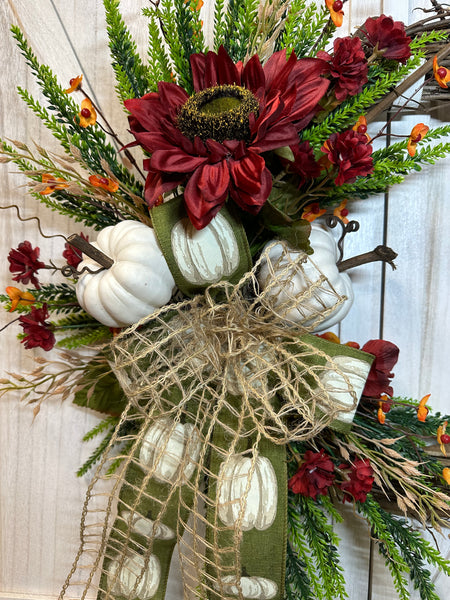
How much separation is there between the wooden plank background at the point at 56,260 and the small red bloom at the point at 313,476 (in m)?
0.17

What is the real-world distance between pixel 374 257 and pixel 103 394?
0.41m

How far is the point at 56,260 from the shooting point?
0.78 metres

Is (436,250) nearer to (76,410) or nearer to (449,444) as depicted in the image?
(449,444)

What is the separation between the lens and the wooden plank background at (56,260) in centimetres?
69

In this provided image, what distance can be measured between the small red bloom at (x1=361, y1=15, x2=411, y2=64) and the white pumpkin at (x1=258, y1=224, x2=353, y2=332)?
0.71ft

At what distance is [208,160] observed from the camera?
51 centimetres

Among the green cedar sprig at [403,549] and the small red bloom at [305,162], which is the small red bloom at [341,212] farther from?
the green cedar sprig at [403,549]

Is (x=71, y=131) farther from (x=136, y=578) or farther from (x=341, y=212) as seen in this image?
(x=136, y=578)

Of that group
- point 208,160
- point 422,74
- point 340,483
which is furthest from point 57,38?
point 340,483

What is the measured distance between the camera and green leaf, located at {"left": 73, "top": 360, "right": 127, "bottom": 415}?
70 cm

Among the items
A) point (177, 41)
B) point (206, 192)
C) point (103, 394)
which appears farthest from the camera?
point (103, 394)

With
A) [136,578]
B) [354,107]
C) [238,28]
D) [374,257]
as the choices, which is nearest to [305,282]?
[374,257]

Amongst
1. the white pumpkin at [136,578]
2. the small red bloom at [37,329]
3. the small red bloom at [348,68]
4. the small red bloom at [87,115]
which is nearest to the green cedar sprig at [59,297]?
the small red bloom at [37,329]

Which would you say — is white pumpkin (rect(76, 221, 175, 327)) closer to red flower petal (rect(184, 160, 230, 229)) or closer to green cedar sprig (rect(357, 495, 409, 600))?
red flower petal (rect(184, 160, 230, 229))
